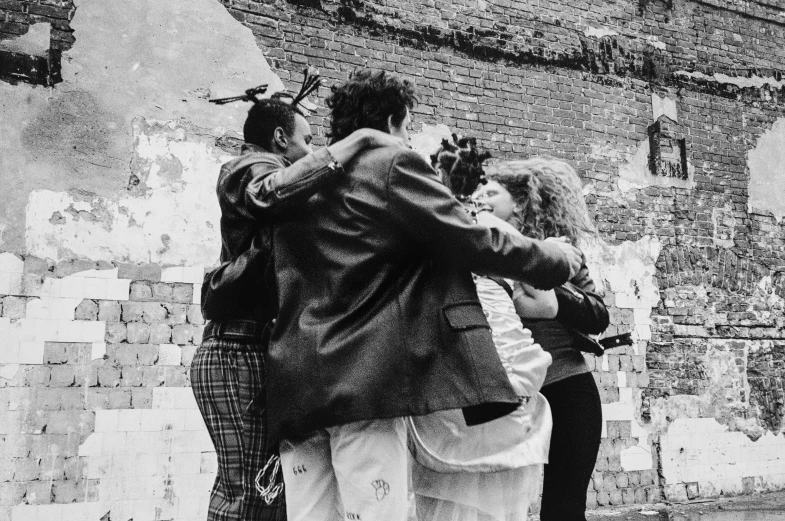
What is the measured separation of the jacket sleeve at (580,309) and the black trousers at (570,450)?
22cm

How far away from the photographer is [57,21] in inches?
189

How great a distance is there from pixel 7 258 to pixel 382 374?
3.40 m

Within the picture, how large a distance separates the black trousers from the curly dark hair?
815 mm

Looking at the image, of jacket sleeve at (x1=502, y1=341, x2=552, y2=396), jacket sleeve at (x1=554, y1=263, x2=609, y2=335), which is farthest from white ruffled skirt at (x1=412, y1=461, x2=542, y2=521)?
jacket sleeve at (x1=554, y1=263, x2=609, y2=335)

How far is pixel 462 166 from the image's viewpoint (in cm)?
272

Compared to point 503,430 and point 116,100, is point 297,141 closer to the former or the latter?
point 503,430

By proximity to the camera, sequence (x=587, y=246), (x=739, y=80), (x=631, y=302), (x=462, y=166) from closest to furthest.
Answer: (x=462, y=166), (x=587, y=246), (x=631, y=302), (x=739, y=80)

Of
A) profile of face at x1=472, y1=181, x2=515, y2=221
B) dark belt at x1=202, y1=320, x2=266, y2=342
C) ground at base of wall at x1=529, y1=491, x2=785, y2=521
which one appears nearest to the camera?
dark belt at x1=202, y1=320, x2=266, y2=342

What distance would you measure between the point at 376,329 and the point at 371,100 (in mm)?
712

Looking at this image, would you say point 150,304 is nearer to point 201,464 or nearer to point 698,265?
point 201,464

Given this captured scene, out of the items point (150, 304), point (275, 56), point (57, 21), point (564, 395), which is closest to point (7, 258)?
point (150, 304)

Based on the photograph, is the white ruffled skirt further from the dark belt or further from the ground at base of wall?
the ground at base of wall

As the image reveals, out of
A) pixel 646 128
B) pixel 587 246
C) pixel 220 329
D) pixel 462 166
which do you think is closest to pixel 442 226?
pixel 462 166

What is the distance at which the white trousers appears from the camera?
194 cm
